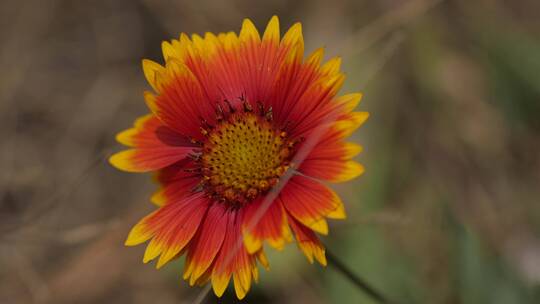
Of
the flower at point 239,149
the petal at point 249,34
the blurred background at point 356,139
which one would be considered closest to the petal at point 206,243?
the flower at point 239,149

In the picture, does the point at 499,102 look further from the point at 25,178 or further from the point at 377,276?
the point at 25,178

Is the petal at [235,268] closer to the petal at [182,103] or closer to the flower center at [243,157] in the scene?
the flower center at [243,157]

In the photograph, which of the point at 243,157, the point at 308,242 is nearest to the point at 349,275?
the point at 308,242

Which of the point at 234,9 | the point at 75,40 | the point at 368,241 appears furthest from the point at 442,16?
the point at 75,40

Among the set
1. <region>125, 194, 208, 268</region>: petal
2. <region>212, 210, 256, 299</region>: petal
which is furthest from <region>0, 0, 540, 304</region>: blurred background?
<region>212, 210, 256, 299</region>: petal

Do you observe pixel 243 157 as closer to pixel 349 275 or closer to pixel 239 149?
pixel 239 149
